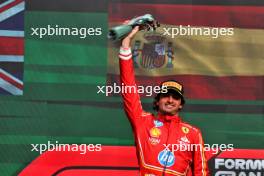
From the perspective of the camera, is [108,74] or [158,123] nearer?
→ [158,123]

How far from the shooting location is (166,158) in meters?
2.25

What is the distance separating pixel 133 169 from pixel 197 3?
3.43 ft

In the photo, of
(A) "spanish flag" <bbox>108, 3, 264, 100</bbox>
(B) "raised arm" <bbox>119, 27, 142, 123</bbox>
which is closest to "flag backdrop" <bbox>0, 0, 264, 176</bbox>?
(A) "spanish flag" <bbox>108, 3, 264, 100</bbox>

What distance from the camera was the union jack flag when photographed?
2840 millimetres

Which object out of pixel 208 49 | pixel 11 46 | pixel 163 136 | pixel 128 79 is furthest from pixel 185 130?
pixel 11 46

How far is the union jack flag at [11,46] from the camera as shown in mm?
2840

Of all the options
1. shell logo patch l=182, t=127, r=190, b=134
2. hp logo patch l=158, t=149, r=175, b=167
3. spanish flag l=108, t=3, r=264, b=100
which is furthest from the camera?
spanish flag l=108, t=3, r=264, b=100

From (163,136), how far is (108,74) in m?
0.68

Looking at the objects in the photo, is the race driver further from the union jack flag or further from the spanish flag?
the union jack flag

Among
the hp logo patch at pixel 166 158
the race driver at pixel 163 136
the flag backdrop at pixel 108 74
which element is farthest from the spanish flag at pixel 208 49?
the hp logo patch at pixel 166 158

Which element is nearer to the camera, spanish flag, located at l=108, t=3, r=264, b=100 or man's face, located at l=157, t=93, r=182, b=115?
man's face, located at l=157, t=93, r=182, b=115

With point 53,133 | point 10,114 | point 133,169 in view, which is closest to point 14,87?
point 10,114

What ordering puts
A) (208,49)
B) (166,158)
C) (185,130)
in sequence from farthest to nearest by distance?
(208,49)
(185,130)
(166,158)

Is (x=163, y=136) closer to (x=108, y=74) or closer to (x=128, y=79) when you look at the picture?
(x=128, y=79)
